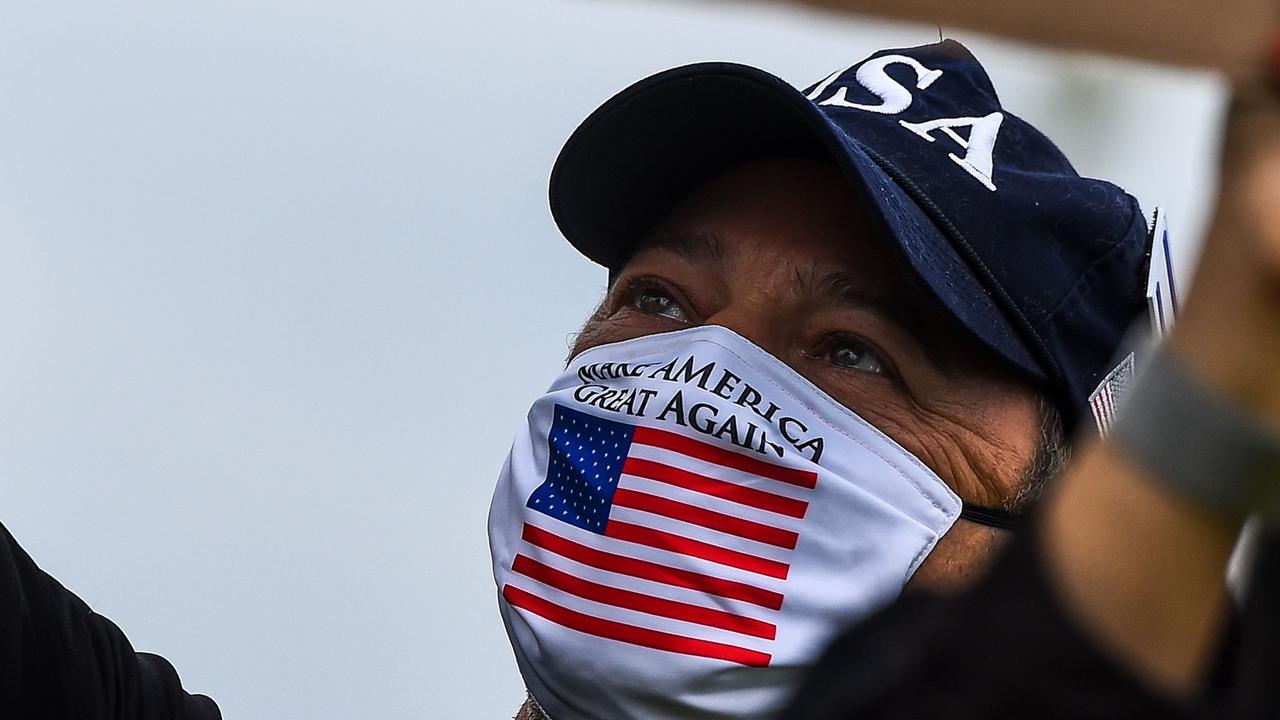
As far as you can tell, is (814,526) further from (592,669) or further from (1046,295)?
(1046,295)

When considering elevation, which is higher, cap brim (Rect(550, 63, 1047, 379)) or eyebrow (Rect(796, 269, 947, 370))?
cap brim (Rect(550, 63, 1047, 379))

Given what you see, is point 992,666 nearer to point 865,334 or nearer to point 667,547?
point 667,547

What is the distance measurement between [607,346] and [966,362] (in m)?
0.61

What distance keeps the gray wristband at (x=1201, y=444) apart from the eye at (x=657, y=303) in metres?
1.79

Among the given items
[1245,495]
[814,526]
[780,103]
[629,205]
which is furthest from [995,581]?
[629,205]

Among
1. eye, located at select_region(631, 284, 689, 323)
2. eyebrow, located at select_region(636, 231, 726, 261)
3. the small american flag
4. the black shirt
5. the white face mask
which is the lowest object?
the small american flag

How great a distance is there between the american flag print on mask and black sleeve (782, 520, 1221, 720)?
50.4 inches

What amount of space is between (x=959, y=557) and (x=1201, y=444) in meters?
1.56

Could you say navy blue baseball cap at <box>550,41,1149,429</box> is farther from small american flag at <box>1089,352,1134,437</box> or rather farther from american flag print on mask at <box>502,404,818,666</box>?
american flag print on mask at <box>502,404,818,666</box>

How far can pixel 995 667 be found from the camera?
2.29 ft

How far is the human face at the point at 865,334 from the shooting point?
7.47ft

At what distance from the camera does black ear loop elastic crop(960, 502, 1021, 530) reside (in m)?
2.25

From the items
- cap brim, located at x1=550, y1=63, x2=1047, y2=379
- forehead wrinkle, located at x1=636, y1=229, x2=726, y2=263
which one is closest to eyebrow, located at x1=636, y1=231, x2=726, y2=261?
forehead wrinkle, located at x1=636, y1=229, x2=726, y2=263

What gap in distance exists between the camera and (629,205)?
9.08 feet
